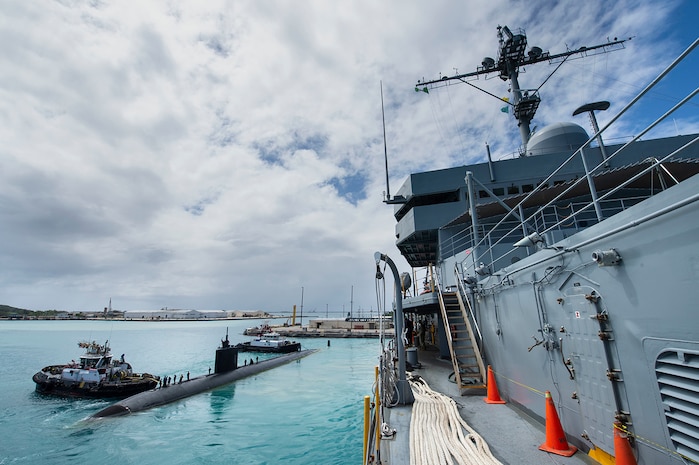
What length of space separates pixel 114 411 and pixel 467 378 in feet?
60.3

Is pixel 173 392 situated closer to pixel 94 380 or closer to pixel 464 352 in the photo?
pixel 94 380

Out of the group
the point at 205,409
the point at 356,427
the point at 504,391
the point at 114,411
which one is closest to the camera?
the point at 504,391

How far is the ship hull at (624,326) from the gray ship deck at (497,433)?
49cm

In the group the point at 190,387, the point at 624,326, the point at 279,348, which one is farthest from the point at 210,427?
the point at 279,348

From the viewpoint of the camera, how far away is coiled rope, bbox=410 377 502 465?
5.07 meters

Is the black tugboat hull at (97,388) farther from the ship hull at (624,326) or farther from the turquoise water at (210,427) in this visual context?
the ship hull at (624,326)

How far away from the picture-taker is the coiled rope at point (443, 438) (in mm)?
5074

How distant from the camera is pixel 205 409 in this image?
18438 millimetres

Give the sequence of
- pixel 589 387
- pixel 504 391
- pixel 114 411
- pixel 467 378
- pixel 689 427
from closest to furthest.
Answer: pixel 689 427, pixel 589 387, pixel 504 391, pixel 467 378, pixel 114 411

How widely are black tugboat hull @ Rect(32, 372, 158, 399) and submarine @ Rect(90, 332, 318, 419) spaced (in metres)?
2.43

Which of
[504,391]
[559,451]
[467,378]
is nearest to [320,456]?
[467,378]

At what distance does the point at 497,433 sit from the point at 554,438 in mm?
1099

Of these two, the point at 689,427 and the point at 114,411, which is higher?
the point at 689,427

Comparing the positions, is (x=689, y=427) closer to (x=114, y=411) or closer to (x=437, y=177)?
(x=437, y=177)
